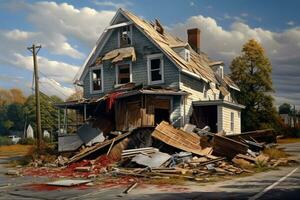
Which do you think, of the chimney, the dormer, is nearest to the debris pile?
the dormer

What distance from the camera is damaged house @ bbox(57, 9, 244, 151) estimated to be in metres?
29.7

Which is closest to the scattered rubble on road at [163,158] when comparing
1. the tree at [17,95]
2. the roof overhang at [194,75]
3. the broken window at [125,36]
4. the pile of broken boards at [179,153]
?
the pile of broken boards at [179,153]

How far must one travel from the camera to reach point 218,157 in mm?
24344

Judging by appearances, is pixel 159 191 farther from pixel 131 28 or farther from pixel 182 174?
pixel 131 28

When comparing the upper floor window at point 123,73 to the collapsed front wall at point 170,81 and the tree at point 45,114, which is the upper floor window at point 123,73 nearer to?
the collapsed front wall at point 170,81

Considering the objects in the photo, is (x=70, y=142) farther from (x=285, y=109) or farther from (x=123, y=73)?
(x=285, y=109)

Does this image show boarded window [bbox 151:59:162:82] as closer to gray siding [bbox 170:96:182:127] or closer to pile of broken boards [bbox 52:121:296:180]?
gray siding [bbox 170:96:182:127]

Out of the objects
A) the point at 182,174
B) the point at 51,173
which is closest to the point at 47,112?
the point at 51,173

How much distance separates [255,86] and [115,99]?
2824cm

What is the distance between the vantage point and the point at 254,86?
53.2 meters

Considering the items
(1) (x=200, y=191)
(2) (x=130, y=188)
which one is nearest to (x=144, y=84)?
(2) (x=130, y=188)

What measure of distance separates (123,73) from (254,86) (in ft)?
80.7

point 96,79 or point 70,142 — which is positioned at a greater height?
point 96,79

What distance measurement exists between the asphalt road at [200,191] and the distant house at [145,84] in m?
11.8
